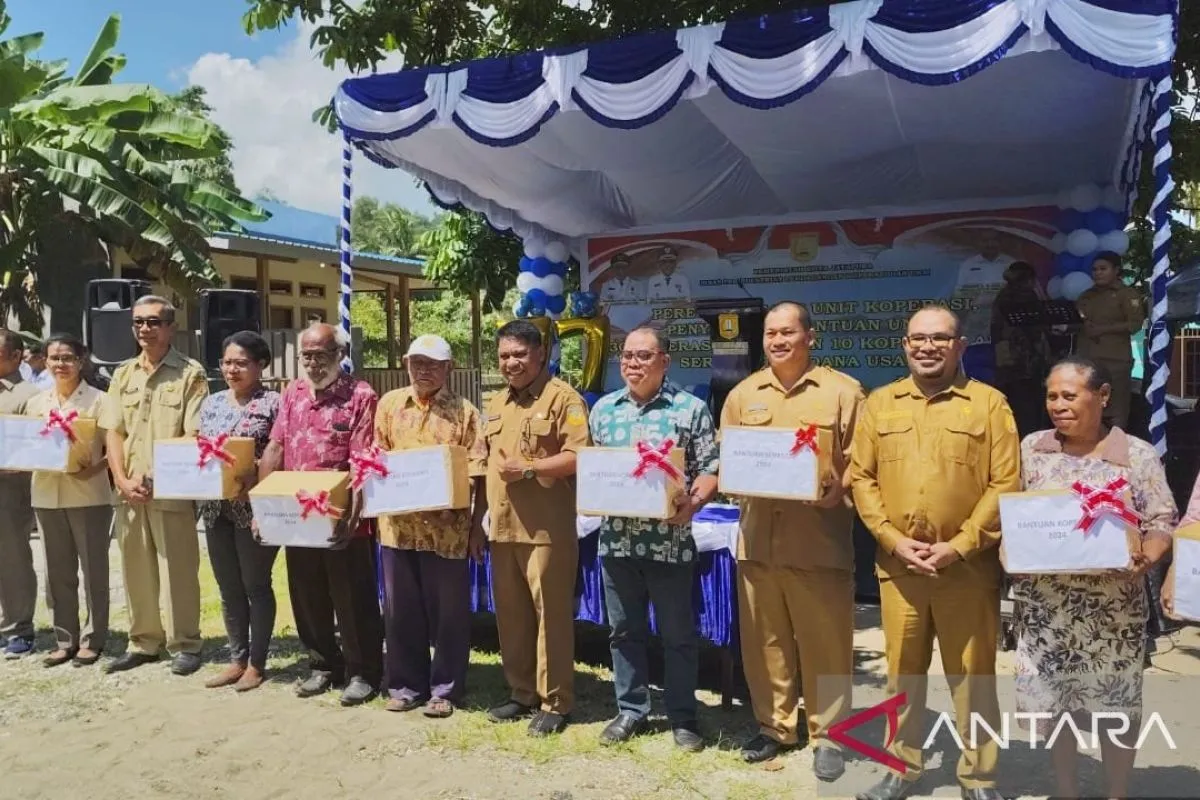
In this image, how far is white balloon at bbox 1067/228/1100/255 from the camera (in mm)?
7504

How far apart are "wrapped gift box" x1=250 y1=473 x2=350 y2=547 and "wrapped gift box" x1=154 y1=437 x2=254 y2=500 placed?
0.26m

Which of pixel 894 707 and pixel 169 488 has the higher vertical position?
pixel 169 488

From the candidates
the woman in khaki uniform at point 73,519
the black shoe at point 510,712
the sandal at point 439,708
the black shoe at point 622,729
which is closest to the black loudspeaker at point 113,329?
the woman in khaki uniform at point 73,519

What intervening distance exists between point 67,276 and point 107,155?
6.00 feet

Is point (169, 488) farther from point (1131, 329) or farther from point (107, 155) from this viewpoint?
point (107, 155)

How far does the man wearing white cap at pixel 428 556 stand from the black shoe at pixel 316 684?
0.43 metres

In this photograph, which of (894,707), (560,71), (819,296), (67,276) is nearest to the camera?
(894,707)

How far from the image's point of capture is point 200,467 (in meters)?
4.11

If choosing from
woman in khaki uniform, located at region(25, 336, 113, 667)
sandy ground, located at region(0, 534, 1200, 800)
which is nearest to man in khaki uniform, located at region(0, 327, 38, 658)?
woman in khaki uniform, located at region(25, 336, 113, 667)

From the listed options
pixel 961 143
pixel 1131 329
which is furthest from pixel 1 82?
pixel 1131 329

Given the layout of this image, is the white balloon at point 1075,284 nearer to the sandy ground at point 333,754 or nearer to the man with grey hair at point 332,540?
the sandy ground at point 333,754

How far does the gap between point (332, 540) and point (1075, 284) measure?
6.26 meters

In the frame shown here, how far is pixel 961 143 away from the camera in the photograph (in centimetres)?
689

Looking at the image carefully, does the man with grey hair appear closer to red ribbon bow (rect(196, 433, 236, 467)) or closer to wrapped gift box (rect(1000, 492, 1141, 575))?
red ribbon bow (rect(196, 433, 236, 467))
